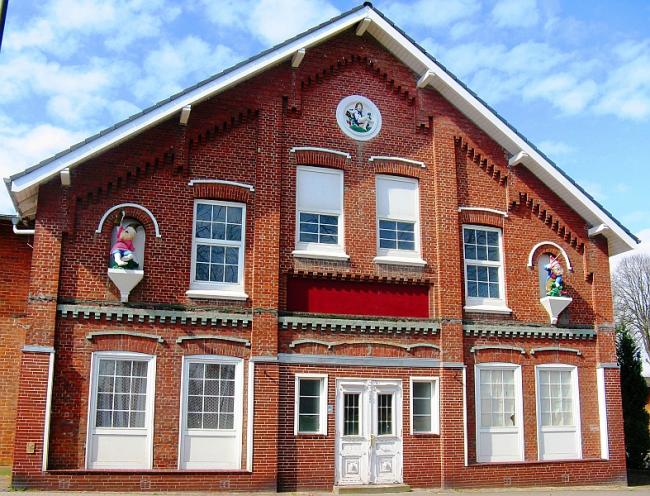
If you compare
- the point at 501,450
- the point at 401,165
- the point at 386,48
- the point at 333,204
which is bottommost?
the point at 501,450

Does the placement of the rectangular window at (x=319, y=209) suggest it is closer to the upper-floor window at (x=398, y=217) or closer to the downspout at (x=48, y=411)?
the upper-floor window at (x=398, y=217)

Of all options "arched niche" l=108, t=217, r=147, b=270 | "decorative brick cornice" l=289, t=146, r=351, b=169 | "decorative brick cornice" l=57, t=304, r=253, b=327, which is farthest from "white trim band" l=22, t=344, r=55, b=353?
"decorative brick cornice" l=289, t=146, r=351, b=169

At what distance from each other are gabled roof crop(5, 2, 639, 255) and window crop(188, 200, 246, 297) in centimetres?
227

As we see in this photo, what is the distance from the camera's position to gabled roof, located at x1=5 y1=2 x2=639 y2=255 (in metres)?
15.2

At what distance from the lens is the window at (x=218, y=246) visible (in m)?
16.3

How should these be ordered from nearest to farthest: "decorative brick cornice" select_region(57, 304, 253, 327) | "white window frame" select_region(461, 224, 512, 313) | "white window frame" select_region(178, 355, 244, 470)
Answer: "decorative brick cornice" select_region(57, 304, 253, 327), "white window frame" select_region(178, 355, 244, 470), "white window frame" select_region(461, 224, 512, 313)

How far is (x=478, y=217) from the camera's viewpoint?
18.8m

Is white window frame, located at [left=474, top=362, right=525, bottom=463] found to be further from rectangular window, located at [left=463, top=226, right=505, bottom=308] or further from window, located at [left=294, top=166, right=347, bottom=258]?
window, located at [left=294, top=166, right=347, bottom=258]

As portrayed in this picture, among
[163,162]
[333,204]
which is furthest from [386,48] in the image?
[163,162]

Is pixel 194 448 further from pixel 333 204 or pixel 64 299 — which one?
pixel 333 204

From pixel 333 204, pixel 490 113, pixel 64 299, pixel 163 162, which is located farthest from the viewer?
pixel 490 113

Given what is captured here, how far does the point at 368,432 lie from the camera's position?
54.8ft

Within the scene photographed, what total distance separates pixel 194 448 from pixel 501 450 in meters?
7.27

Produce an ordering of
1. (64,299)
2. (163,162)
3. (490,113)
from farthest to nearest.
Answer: (490,113)
(163,162)
(64,299)
